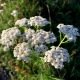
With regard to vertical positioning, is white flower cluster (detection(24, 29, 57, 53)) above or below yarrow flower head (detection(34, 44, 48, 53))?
above

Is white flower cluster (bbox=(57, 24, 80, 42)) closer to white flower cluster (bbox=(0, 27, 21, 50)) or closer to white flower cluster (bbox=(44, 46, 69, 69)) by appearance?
white flower cluster (bbox=(44, 46, 69, 69))

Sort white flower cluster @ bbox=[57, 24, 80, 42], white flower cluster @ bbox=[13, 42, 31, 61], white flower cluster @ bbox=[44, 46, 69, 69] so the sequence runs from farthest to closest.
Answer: white flower cluster @ bbox=[57, 24, 80, 42]
white flower cluster @ bbox=[13, 42, 31, 61]
white flower cluster @ bbox=[44, 46, 69, 69]

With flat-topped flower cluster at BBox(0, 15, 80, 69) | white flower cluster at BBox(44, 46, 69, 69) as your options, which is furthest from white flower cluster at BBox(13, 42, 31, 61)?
white flower cluster at BBox(44, 46, 69, 69)

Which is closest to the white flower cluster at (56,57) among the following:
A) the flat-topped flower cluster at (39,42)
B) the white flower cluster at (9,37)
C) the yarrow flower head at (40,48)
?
the flat-topped flower cluster at (39,42)

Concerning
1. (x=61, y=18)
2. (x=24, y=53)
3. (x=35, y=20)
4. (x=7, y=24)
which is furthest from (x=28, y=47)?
(x=61, y=18)

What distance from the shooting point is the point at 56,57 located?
4.69 metres

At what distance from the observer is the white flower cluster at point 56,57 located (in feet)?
15.4

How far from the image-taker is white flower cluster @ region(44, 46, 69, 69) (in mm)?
4691

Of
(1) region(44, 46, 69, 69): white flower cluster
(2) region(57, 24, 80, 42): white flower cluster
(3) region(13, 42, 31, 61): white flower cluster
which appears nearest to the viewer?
(1) region(44, 46, 69, 69): white flower cluster

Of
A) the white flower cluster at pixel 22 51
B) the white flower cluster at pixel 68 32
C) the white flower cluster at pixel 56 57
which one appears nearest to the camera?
the white flower cluster at pixel 56 57

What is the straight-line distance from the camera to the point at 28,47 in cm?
494

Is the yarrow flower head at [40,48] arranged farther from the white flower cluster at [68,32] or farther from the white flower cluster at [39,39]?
the white flower cluster at [68,32]

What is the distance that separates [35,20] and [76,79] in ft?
3.99

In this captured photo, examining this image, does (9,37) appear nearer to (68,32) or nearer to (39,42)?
(39,42)
